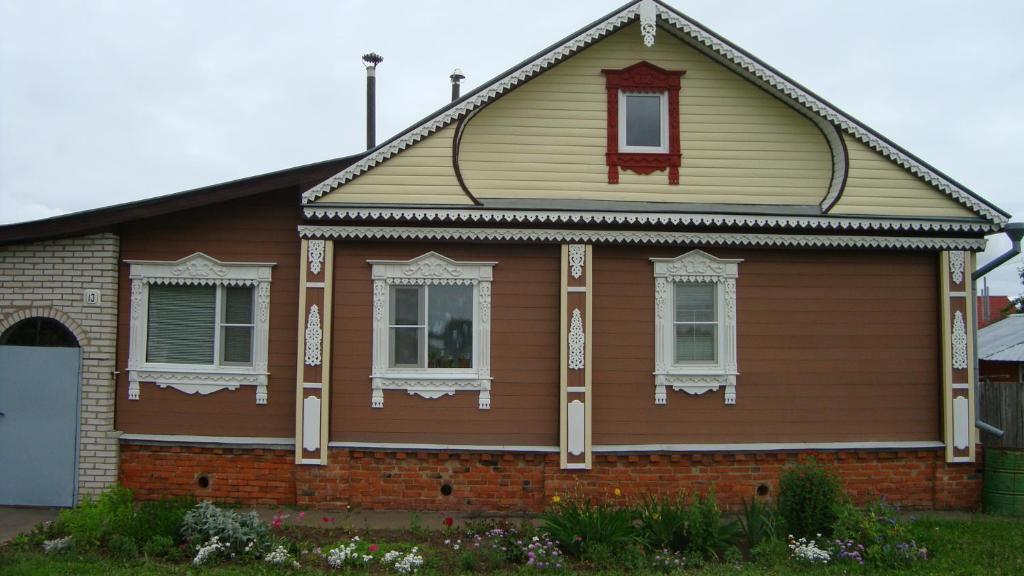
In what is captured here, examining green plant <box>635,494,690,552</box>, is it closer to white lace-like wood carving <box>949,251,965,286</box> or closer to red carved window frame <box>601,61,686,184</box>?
red carved window frame <box>601,61,686,184</box>

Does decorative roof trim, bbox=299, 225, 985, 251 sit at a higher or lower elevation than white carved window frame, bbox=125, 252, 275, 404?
higher

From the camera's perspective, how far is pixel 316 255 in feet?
31.1

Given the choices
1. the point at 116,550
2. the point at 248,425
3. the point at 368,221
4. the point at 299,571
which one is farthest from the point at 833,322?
the point at 116,550

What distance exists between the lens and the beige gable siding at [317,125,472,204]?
9.38m

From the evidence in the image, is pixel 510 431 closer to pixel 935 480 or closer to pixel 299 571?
pixel 299 571

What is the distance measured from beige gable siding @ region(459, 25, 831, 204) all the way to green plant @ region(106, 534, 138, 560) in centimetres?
567

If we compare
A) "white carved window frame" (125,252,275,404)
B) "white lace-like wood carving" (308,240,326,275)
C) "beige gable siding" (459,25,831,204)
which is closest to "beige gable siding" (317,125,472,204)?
"beige gable siding" (459,25,831,204)

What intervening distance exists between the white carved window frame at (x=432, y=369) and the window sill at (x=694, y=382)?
2.29 meters

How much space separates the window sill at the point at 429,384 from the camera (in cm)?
952

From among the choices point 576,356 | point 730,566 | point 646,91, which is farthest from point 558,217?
point 730,566

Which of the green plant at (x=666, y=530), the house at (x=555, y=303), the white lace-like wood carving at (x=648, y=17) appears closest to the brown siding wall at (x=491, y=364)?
the house at (x=555, y=303)

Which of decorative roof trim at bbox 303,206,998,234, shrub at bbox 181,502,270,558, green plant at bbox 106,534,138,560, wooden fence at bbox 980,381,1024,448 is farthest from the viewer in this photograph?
wooden fence at bbox 980,381,1024,448

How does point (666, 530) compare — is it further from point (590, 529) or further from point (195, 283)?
point (195, 283)

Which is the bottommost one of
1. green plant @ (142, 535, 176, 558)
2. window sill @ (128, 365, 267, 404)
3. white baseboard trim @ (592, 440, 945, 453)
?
green plant @ (142, 535, 176, 558)
